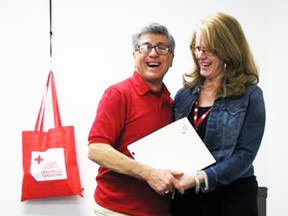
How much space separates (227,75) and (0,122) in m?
1.39

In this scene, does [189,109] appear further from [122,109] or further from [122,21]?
[122,21]

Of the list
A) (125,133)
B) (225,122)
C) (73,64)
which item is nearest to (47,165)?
(73,64)

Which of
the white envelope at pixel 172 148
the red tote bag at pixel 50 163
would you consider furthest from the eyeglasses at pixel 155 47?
the red tote bag at pixel 50 163

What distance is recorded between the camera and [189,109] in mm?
1334

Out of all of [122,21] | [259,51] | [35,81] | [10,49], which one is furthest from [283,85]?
[10,49]

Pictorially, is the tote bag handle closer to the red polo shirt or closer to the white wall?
the white wall

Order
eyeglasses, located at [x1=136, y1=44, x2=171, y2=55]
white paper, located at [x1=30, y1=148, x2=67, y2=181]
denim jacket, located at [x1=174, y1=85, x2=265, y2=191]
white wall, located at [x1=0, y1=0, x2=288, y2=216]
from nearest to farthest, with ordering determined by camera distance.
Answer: denim jacket, located at [x1=174, y1=85, x2=265, y2=191] → eyeglasses, located at [x1=136, y1=44, x2=171, y2=55] → white paper, located at [x1=30, y1=148, x2=67, y2=181] → white wall, located at [x1=0, y1=0, x2=288, y2=216]

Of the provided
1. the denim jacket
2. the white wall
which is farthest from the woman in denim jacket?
the white wall

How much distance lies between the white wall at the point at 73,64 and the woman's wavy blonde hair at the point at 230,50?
835mm

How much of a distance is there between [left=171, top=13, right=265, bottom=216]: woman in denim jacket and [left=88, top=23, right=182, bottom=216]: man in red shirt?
11 cm

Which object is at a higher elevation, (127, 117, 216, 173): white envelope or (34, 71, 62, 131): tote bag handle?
(34, 71, 62, 131): tote bag handle

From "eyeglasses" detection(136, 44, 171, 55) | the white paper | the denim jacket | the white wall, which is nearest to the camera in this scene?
the denim jacket

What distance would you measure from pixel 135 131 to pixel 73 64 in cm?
94

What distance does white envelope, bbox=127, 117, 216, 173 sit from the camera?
1.23m
